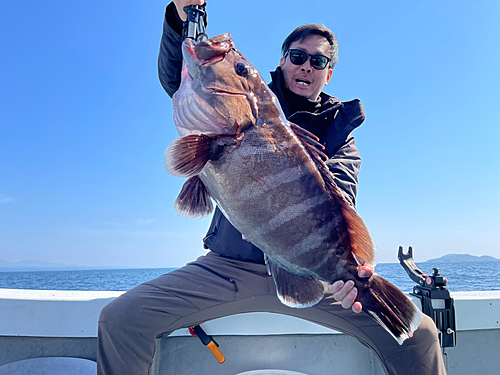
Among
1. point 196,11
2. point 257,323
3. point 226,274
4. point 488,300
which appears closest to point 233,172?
point 226,274

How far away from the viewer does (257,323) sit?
2.54m

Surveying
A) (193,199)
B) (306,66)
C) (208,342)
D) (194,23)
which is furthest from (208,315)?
(306,66)

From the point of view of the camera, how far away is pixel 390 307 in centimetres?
171

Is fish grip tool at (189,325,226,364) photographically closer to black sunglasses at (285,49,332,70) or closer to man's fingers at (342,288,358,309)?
man's fingers at (342,288,358,309)

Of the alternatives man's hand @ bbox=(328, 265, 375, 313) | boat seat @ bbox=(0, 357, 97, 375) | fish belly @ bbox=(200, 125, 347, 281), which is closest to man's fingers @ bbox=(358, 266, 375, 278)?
man's hand @ bbox=(328, 265, 375, 313)

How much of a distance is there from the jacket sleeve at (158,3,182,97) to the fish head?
0.71m

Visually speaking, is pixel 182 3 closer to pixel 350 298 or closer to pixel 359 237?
pixel 359 237

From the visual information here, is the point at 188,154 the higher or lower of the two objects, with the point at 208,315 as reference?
higher

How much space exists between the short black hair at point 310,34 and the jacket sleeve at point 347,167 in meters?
0.92

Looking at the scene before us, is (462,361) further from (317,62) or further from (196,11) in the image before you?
(196,11)

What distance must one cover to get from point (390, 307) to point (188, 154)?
→ 4.49ft

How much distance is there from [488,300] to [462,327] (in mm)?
355

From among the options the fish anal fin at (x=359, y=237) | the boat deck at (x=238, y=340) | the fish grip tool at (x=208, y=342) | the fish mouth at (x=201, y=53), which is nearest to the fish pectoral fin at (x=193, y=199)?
the fish mouth at (x=201, y=53)

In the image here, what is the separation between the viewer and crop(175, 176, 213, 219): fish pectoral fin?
1.83m
